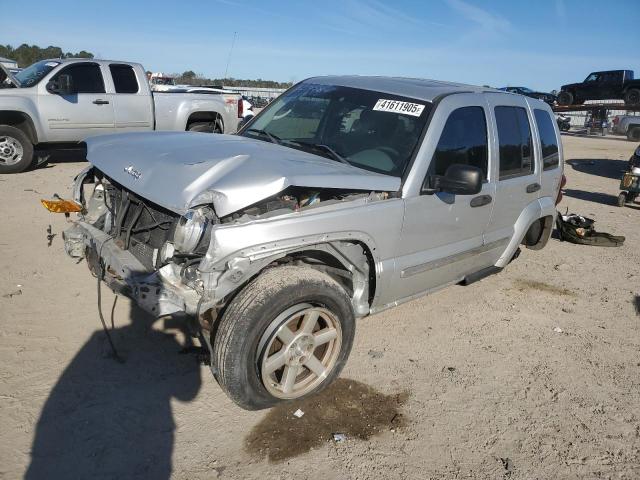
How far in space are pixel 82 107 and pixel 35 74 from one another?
1048 millimetres

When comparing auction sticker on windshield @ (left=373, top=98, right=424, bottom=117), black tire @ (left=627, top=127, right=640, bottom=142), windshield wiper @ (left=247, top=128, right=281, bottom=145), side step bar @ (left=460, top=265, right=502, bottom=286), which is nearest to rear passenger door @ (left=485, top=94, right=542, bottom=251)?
side step bar @ (left=460, top=265, right=502, bottom=286)

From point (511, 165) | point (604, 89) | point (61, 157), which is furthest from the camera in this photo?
point (604, 89)

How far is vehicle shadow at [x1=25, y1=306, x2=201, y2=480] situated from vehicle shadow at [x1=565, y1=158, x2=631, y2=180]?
45.2ft

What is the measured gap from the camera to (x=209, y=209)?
2.74 m

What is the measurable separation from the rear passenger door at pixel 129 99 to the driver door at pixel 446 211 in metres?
8.00

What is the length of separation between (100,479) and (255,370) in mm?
915

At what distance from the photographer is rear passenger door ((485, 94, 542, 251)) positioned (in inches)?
161

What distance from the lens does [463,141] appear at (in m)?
3.71

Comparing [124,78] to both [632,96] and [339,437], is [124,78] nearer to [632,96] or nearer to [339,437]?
[339,437]

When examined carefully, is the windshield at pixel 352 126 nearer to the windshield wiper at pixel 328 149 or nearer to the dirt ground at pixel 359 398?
the windshield wiper at pixel 328 149

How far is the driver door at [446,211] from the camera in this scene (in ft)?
11.1

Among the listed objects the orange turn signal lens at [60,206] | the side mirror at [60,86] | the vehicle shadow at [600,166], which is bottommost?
the vehicle shadow at [600,166]

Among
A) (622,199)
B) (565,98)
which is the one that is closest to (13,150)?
(622,199)

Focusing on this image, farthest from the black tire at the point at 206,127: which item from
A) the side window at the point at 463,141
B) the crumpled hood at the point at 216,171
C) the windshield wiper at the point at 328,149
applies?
the side window at the point at 463,141
